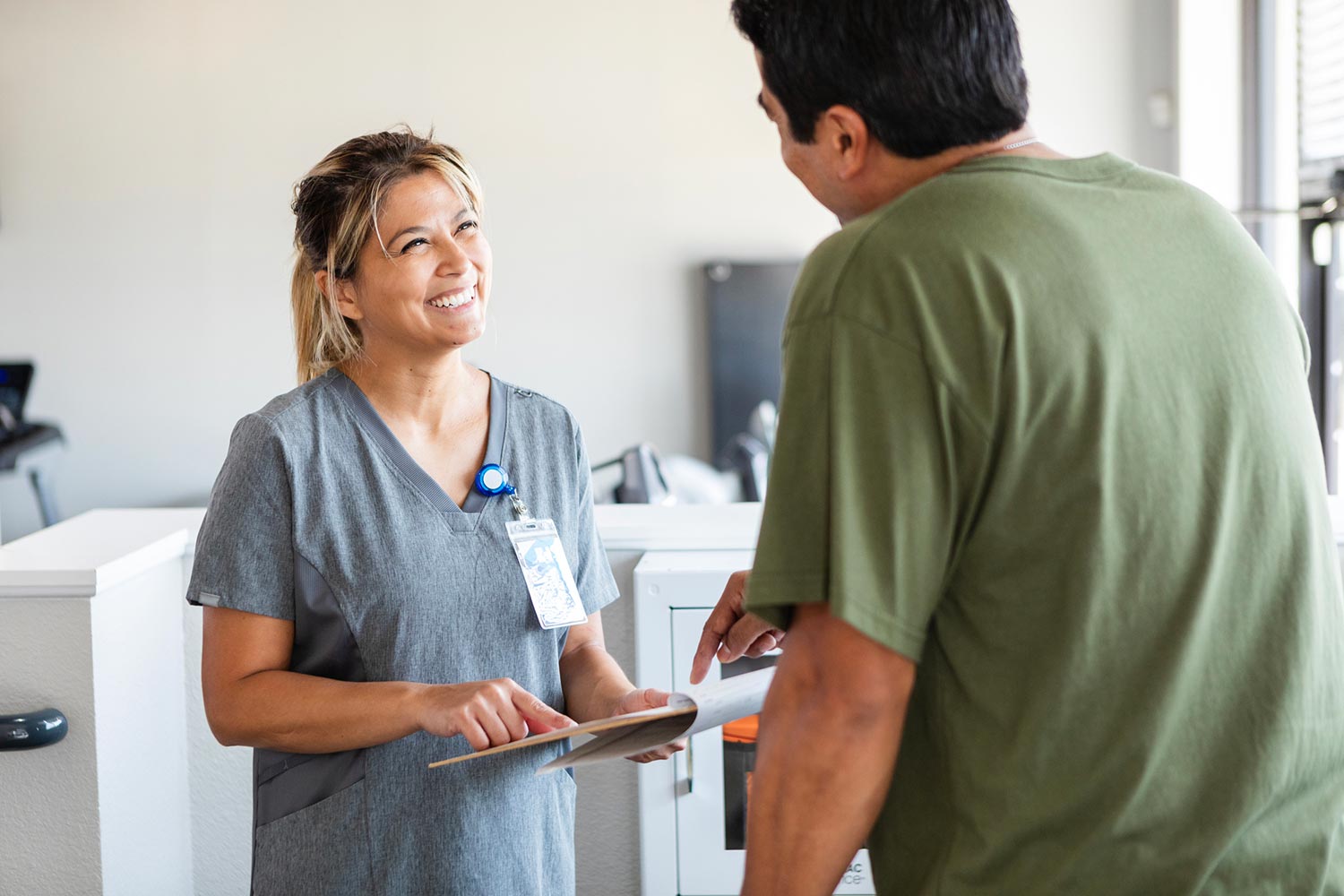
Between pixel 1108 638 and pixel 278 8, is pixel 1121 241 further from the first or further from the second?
pixel 278 8

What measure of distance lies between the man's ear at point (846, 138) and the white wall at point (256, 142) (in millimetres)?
4863

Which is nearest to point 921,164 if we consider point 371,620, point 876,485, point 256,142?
point 876,485

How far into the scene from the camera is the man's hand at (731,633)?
3.64 feet

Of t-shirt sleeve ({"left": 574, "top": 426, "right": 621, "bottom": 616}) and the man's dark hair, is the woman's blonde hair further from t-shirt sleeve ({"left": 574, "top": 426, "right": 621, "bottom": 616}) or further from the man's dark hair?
the man's dark hair

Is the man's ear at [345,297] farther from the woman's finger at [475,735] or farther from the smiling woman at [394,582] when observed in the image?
the woman's finger at [475,735]

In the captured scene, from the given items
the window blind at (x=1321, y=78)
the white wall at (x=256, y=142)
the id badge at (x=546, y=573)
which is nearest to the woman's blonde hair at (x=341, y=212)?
the id badge at (x=546, y=573)

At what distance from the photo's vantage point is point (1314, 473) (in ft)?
2.60

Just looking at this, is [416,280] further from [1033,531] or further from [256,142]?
[256,142]

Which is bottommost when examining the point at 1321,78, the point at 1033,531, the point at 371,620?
the point at 371,620

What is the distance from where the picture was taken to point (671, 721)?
97cm

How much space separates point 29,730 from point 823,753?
3.96 feet

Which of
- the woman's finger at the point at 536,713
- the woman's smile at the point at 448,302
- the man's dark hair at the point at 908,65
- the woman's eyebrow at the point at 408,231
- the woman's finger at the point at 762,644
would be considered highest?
the man's dark hair at the point at 908,65

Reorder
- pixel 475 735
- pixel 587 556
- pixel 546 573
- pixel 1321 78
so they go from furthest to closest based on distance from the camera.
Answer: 1. pixel 1321 78
2. pixel 587 556
3. pixel 546 573
4. pixel 475 735

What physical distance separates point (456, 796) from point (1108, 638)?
30.2 inches
